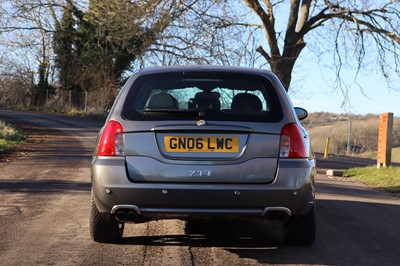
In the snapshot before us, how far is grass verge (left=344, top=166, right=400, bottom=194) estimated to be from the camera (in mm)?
11267

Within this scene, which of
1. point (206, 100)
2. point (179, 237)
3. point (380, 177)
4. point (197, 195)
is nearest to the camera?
point (197, 195)

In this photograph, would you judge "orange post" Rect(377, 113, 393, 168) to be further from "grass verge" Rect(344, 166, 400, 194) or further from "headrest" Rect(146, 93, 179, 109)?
"headrest" Rect(146, 93, 179, 109)

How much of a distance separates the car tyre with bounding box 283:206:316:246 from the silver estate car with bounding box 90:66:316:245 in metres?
0.33

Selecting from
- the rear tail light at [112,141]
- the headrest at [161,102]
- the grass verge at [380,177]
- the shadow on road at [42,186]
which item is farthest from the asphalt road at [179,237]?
the grass verge at [380,177]

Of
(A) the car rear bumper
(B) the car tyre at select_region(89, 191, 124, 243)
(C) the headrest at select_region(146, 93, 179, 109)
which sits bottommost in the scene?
(B) the car tyre at select_region(89, 191, 124, 243)

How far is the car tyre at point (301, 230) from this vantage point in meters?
5.32

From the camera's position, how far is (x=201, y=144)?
4.77 m

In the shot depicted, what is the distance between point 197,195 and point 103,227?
119 cm

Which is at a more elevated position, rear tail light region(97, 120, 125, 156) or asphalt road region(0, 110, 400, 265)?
rear tail light region(97, 120, 125, 156)

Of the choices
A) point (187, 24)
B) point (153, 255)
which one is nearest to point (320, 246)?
point (153, 255)

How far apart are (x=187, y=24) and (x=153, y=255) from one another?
13027 mm

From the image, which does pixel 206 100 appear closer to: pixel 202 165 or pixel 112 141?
pixel 202 165

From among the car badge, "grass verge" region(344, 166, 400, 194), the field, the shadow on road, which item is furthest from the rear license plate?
the field

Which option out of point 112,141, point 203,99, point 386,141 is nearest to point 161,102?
point 203,99
